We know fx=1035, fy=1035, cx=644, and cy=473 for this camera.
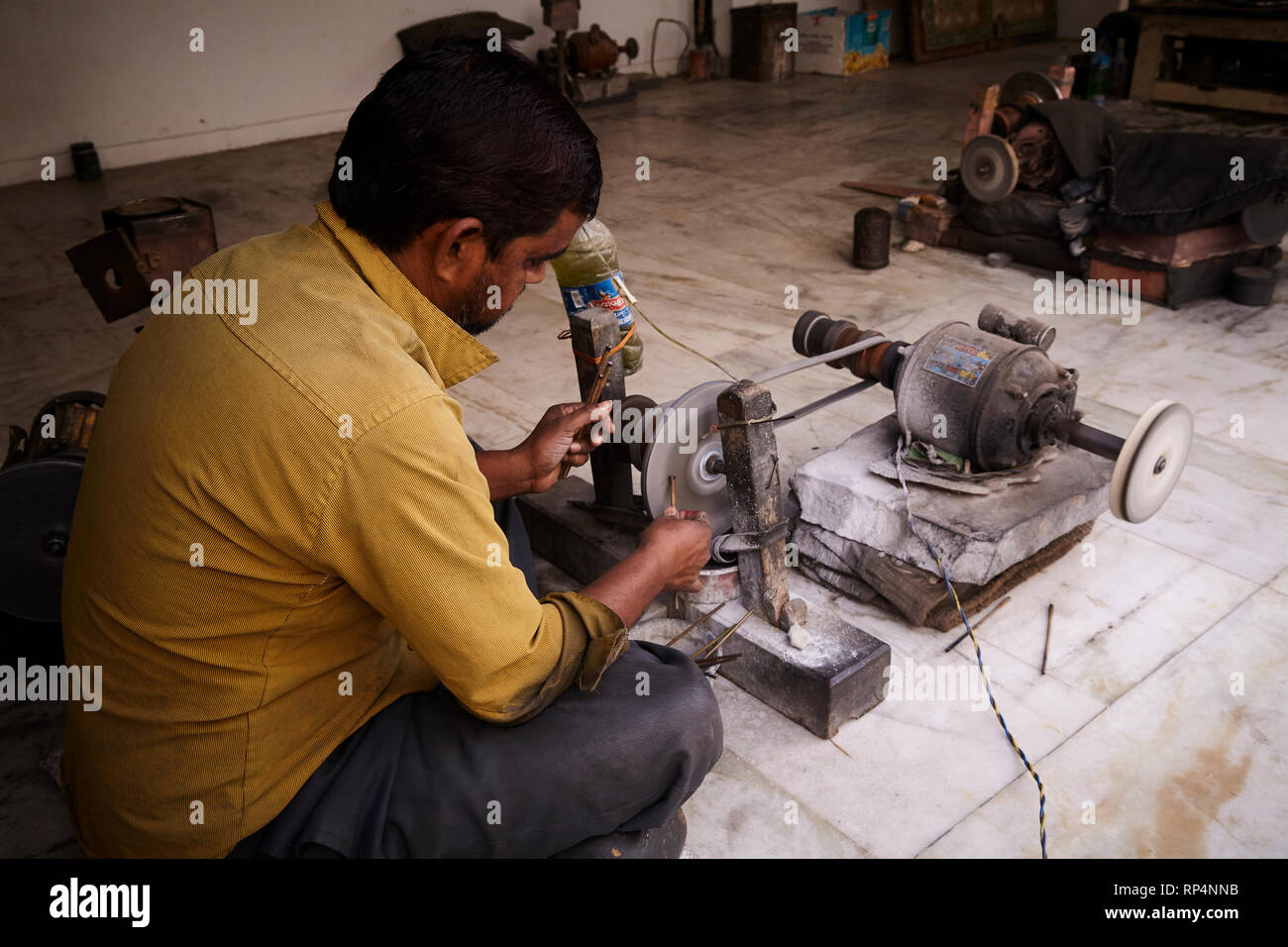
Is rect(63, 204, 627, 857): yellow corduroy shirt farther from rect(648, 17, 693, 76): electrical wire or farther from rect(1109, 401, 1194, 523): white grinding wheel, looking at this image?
rect(648, 17, 693, 76): electrical wire

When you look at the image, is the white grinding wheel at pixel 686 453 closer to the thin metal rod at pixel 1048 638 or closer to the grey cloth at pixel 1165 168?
the thin metal rod at pixel 1048 638

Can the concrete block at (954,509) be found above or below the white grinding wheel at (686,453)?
below

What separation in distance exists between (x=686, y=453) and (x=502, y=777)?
4.03 ft

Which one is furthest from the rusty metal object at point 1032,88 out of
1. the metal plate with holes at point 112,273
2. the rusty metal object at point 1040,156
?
the metal plate with holes at point 112,273

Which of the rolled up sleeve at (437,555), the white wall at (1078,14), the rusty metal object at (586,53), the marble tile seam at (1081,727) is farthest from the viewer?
the white wall at (1078,14)

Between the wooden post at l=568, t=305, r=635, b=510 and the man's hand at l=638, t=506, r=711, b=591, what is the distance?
2.04 feet

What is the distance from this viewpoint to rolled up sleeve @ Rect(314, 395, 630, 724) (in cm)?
141

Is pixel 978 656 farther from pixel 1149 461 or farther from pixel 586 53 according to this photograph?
pixel 586 53

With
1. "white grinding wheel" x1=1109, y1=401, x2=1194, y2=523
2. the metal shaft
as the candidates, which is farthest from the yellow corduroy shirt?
the metal shaft

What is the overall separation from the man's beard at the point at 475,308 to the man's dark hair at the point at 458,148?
0.09 metres

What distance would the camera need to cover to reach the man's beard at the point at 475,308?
1.70 metres

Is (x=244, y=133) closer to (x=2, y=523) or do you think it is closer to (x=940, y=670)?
(x=2, y=523)

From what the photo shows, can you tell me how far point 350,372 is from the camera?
4.67 feet

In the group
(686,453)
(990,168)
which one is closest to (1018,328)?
(686,453)
